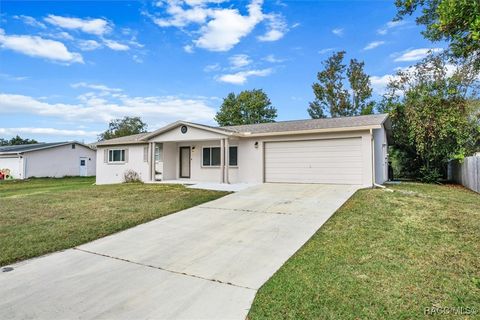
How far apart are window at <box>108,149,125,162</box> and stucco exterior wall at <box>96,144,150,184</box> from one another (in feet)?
0.83

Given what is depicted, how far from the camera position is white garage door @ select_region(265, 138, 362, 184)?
473 inches

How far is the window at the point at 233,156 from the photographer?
1473 centimetres

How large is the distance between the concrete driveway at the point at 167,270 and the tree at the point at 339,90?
2598 centimetres

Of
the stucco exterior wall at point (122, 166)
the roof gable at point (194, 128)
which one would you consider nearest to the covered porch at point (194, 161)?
the roof gable at point (194, 128)

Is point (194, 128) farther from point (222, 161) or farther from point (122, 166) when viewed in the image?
point (122, 166)

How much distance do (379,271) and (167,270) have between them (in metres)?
3.09

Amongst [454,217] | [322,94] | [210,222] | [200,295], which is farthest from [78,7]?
[322,94]

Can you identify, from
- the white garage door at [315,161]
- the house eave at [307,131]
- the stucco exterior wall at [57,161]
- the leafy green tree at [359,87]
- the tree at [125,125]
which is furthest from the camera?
the tree at [125,125]

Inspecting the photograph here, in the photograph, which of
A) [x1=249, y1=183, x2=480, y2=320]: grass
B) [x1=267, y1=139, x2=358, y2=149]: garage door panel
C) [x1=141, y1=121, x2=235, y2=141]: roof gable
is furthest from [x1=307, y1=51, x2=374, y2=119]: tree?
[x1=249, y1=183, x2=480, y2=320]: grass

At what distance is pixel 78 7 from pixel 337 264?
44.2 feet

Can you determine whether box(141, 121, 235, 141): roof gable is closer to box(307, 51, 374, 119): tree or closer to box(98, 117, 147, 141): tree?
box(307, 51, 374, 119): tree

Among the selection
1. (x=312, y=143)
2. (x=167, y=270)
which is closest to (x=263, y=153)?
(x=312, y=143)

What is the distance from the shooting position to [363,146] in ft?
38.5

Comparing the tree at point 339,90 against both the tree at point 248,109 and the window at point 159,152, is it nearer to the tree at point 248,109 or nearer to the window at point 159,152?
the tree at point 248,109
